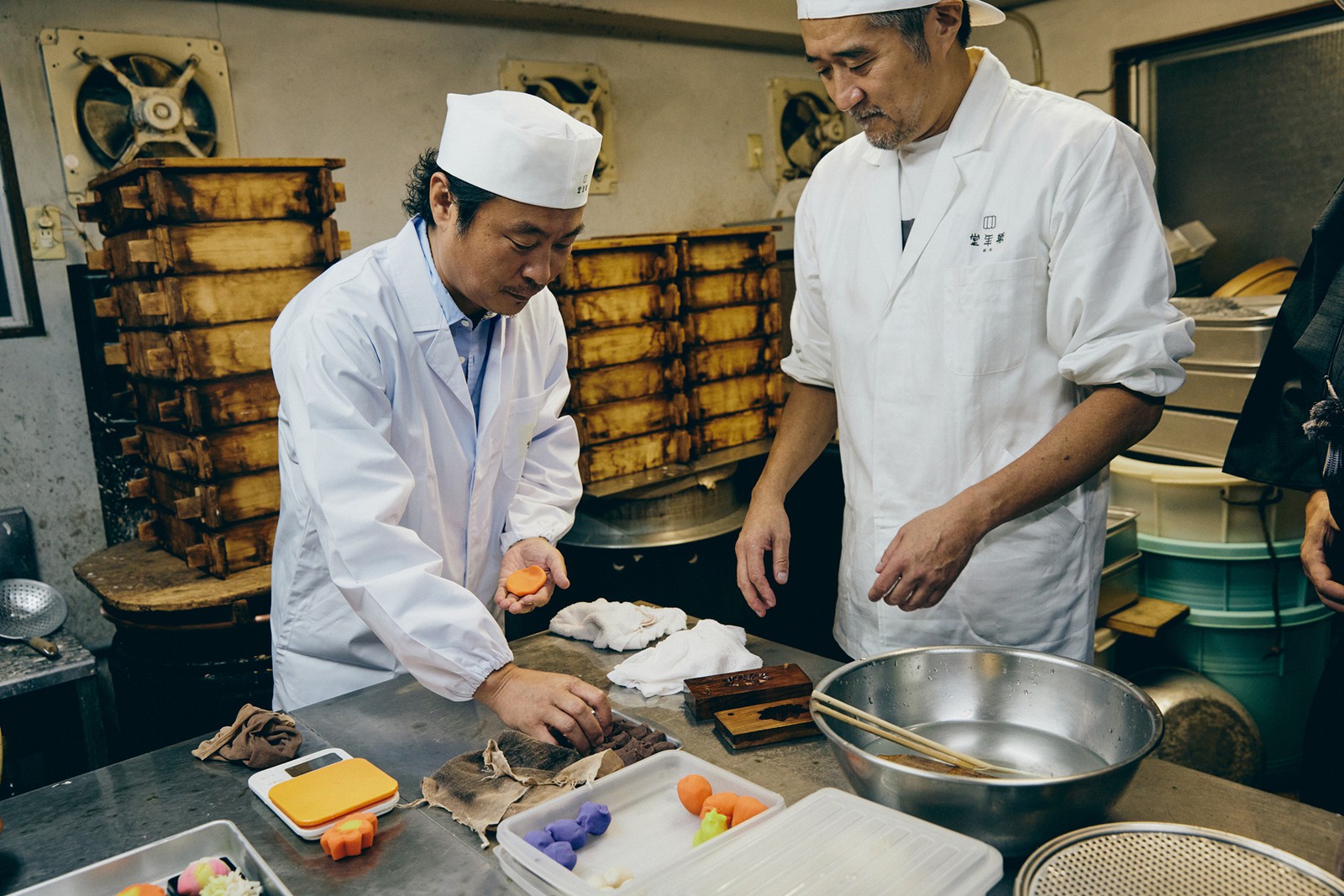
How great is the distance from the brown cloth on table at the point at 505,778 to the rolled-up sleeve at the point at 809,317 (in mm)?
1056

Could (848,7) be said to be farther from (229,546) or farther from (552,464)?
(229,546)

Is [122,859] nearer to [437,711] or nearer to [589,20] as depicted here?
[437,711]

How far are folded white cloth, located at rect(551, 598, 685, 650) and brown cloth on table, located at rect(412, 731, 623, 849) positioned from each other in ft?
1.59

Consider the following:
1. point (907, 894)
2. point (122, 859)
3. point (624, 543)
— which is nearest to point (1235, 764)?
point (624, 543)

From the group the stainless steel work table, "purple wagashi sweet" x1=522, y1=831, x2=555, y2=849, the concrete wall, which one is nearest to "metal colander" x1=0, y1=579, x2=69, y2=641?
the concrete wall

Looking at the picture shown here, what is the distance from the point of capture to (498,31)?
13.5 feet

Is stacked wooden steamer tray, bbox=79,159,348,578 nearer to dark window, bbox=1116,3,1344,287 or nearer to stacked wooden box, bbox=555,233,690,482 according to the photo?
stacked wooden box, bbox=555,233,690,482

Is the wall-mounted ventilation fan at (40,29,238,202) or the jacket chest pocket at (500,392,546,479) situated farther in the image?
the wall-mounted ventilation fan at (40,29,238,202)

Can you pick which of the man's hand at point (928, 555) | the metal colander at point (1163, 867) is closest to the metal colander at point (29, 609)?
the man's hand at point (928, 555)

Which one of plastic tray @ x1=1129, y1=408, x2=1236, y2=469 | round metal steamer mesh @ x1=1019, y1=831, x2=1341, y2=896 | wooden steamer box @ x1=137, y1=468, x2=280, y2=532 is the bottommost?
plastic tray @ x1=1129, y1=408, x2=1236, y2=469

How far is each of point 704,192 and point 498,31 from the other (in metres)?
1.32

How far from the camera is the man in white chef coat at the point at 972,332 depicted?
1646mm

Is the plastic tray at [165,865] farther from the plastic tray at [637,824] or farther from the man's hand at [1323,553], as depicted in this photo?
the man's hand at [1323,553]

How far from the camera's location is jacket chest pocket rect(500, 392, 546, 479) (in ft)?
7.03
